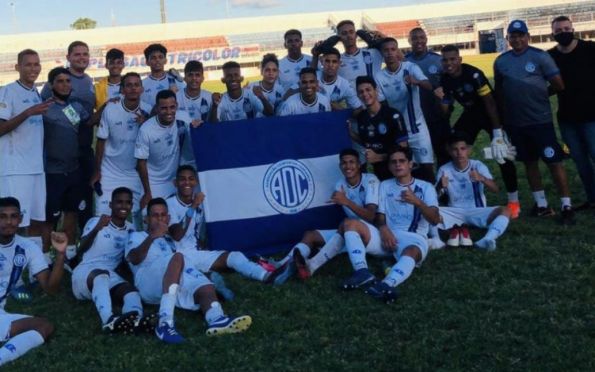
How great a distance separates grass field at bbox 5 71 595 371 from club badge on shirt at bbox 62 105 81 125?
1.81m

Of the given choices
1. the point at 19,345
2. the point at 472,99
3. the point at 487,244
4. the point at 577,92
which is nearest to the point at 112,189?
the point at 19,345

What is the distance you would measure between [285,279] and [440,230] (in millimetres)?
1887

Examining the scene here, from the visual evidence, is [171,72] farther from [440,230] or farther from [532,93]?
[532,93]

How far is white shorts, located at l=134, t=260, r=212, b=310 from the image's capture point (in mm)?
5348

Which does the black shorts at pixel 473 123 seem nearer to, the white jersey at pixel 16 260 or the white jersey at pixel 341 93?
the white jersey at pixel 341 93

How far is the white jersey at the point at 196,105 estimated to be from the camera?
296 inches

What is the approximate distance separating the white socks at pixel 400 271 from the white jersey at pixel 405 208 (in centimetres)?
63

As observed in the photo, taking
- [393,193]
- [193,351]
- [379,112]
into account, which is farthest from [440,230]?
[193,351]

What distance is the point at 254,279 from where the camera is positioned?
6.11 metres

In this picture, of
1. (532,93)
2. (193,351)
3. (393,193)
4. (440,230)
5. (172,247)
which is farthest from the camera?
(532,93)

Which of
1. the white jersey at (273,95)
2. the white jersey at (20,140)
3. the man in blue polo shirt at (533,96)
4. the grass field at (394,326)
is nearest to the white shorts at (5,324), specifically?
the grass field at (394,326)

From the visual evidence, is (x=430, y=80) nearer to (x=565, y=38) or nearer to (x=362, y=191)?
(x=565, y=38)

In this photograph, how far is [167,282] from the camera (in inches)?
201

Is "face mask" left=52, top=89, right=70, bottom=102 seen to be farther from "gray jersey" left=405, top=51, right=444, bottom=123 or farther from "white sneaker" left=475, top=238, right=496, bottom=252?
"white sneaker" left=475, top=238, right=496, bottom=252
